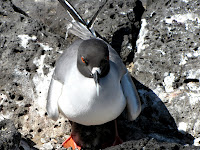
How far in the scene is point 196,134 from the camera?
17.0 ft

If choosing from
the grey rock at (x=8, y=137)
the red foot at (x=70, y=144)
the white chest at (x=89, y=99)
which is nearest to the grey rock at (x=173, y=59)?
the white chest at (x=89, y=99)

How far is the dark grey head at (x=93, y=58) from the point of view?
4.30 metres

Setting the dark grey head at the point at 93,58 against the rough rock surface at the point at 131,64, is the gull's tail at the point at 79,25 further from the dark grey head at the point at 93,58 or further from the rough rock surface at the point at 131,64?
the dark grey head at the point at 93,58

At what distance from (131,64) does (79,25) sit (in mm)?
1201

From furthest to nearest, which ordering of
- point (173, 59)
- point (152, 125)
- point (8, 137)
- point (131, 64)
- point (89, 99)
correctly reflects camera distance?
point (131, 64) < point (173, 59) < point (152, 125) < point (89, 99) < point (8, 137)

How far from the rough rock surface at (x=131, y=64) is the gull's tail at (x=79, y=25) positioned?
302 mm

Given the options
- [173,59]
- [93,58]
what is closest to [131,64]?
[173,59]

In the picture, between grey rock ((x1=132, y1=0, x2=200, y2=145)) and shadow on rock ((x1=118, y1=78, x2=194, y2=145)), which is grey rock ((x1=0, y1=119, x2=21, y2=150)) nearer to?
shadow on rock ((x1=118, y1=78, x2=194, y2=145))

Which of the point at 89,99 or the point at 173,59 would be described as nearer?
the point at 89,99

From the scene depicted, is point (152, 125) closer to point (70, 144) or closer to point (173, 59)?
point (173, 59)

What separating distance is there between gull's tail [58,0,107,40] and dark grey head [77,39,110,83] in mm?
1594

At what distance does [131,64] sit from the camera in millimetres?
6457


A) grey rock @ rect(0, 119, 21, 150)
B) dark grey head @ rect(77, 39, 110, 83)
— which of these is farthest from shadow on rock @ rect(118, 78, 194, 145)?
grey rock @ rect(0, 119, 21, 150)

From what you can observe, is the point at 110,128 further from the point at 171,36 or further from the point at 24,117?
the point at 171,36
